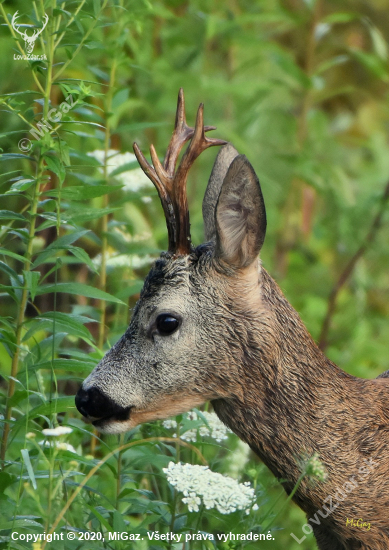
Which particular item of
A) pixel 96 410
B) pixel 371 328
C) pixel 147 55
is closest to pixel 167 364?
pixel 96 410

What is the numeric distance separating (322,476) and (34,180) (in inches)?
58.5

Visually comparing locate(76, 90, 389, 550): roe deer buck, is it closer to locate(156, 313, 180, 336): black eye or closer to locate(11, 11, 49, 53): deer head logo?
locate(156, 313, 180, 336): black eye

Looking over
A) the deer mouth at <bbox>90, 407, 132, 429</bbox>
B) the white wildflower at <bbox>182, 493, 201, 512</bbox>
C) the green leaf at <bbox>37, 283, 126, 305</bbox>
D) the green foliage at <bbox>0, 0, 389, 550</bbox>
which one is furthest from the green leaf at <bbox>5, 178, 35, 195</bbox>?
the white wildflower at <bbox>182, 493, 201, 512</bbox>

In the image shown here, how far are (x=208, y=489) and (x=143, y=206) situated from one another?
13.3ft

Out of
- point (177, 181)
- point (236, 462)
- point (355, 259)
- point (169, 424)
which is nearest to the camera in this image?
point (177, 181)

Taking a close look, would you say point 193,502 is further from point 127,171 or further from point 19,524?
point 127,171

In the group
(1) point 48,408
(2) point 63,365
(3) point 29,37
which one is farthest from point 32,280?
(3) point 29,37

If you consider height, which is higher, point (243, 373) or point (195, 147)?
point (195, 147)

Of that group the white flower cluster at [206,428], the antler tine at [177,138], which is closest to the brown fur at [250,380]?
the white flower cluster at [206,428]

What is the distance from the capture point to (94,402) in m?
2.96

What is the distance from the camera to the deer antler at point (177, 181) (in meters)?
3.00

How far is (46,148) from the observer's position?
286cm

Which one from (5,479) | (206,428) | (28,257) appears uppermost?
(28,257)

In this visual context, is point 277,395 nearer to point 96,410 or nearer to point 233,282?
point 233,282
